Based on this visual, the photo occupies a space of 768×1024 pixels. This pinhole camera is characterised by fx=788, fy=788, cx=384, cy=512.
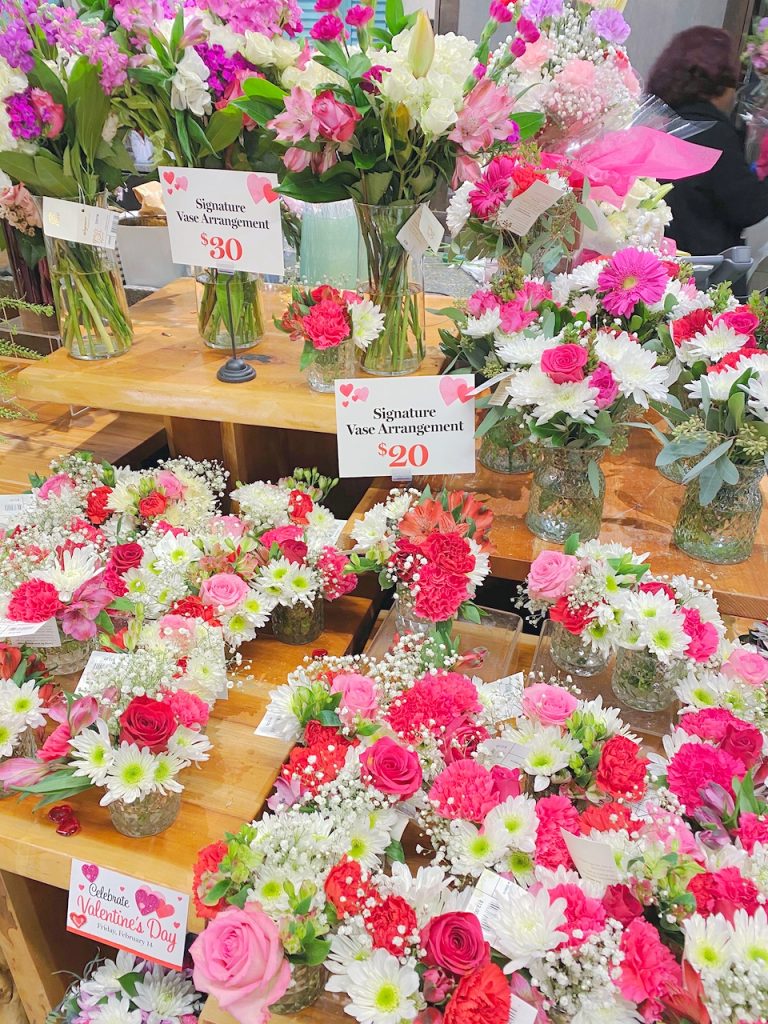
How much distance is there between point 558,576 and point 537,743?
9.7 inches

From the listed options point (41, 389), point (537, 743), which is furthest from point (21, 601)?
point (537, 743)

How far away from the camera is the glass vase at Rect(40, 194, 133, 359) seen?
143cm

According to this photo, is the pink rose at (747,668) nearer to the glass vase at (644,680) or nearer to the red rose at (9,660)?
the glass vase at (644,680)

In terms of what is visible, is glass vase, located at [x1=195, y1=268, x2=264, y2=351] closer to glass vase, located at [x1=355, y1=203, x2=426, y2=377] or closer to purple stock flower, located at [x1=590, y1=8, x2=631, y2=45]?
glass vase, located at [x1=355, y1=203, x2=426, y2=377]

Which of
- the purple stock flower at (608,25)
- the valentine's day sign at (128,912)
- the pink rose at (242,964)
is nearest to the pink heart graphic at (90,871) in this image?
the valentine's day sign at (128,912)

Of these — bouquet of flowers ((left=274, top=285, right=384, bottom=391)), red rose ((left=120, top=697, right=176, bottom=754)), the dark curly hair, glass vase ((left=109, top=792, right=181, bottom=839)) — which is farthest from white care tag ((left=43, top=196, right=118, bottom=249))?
the dark curly hair

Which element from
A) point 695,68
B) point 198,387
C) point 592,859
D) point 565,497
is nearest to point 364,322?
point 198,387

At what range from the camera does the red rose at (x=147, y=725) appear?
3.20ft

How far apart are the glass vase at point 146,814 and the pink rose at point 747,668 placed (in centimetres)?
76

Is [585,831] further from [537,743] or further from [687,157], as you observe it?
[687,157]

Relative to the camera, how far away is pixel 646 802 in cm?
93

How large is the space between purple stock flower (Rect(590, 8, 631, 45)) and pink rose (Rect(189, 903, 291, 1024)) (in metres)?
1.53

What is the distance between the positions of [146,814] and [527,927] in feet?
1.67

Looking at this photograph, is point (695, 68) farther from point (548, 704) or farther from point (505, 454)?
point (548, 704)
